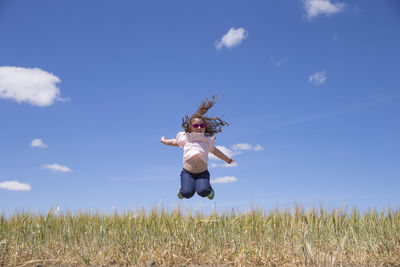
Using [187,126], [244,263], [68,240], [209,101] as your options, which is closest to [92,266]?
[68,240]

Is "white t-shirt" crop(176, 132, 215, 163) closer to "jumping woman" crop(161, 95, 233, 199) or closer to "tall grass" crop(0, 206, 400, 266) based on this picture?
"jumping woman" crop(161, 95, 233, 199)

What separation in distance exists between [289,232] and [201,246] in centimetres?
118

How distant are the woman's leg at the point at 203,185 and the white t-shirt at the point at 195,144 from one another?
25 cm

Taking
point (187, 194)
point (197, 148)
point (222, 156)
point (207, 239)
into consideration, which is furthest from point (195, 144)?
point (207, 239)

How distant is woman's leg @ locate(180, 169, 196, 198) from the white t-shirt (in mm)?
242

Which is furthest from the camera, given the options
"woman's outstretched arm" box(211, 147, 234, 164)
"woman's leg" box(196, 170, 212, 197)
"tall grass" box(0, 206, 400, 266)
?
"woman's outstretched arm" box(211, 147, 234, 164)

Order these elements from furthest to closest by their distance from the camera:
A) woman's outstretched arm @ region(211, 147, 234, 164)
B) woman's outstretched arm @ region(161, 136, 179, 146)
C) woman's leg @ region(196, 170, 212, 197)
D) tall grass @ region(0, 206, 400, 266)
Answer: woman's outstretched arm @ region(211, 147, 234, 164), woman's outstretched arm @ region(161, 136, 179, 146), woman's leg @ region(196, 170, 212, 197), tall grass @ region(0, 206, 400, 266)

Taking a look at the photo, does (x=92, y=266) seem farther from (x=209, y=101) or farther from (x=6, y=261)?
(x=209, y=101)

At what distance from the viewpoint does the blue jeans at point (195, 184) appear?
19.3ft

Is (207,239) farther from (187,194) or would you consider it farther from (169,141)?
(169,141)

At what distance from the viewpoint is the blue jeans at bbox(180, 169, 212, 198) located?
5879 mm

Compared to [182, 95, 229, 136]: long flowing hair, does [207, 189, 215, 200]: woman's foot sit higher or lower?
lower

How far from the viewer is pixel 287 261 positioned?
511 cm

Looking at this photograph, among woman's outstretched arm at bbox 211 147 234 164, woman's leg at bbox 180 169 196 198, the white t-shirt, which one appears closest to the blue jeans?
woman's leg at bbox 180 169 196 198
